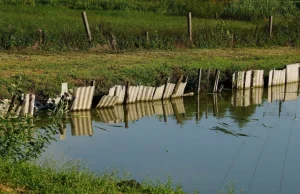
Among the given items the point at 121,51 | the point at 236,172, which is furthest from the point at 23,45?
the point at 236,172

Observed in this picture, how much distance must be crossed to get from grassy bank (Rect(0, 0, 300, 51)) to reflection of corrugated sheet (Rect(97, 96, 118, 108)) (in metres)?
8.70

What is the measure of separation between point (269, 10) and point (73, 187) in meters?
37.6

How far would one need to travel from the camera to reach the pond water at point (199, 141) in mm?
16781

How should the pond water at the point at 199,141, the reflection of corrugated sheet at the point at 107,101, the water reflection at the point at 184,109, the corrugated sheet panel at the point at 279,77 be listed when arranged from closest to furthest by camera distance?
the pond water at the point at 199,141 → the water reflection at the point at 184,109 → the reflection of corrugated sheet at the point at 107,101 → the corrugated sheet panel at the point at 279,77

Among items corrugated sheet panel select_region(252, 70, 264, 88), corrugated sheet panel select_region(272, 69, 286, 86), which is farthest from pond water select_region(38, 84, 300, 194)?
corrugated sheet panel select_region(272, 69, 286, 86)

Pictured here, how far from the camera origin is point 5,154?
13.8 m

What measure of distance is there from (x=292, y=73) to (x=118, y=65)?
7.48 meters

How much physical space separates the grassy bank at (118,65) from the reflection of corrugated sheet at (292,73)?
927mm

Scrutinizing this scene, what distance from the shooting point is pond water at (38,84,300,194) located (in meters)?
16.8

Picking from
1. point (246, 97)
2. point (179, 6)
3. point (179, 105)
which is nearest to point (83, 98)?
point (179, 105)

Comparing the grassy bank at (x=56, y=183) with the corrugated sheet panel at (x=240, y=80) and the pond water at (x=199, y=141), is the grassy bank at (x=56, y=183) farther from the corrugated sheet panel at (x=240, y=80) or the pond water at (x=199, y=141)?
the corrugated sheet panel at (x=240, y=80)

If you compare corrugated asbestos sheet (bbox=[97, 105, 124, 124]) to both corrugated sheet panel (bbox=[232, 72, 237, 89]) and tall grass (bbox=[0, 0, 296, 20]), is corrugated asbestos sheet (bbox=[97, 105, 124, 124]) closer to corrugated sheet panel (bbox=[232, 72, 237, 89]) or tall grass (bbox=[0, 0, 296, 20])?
corrugated sheet panel (bbox=[232, 72, 237, 89])

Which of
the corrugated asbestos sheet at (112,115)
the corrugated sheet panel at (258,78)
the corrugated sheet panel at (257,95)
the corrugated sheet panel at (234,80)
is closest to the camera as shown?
the corrugated asbestos sheet at (112,115)

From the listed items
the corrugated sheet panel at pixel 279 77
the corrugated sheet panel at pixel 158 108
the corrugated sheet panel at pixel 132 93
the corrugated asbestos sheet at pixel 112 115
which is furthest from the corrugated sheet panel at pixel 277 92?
the corrugated asbestos sheet at pixel 112 115
